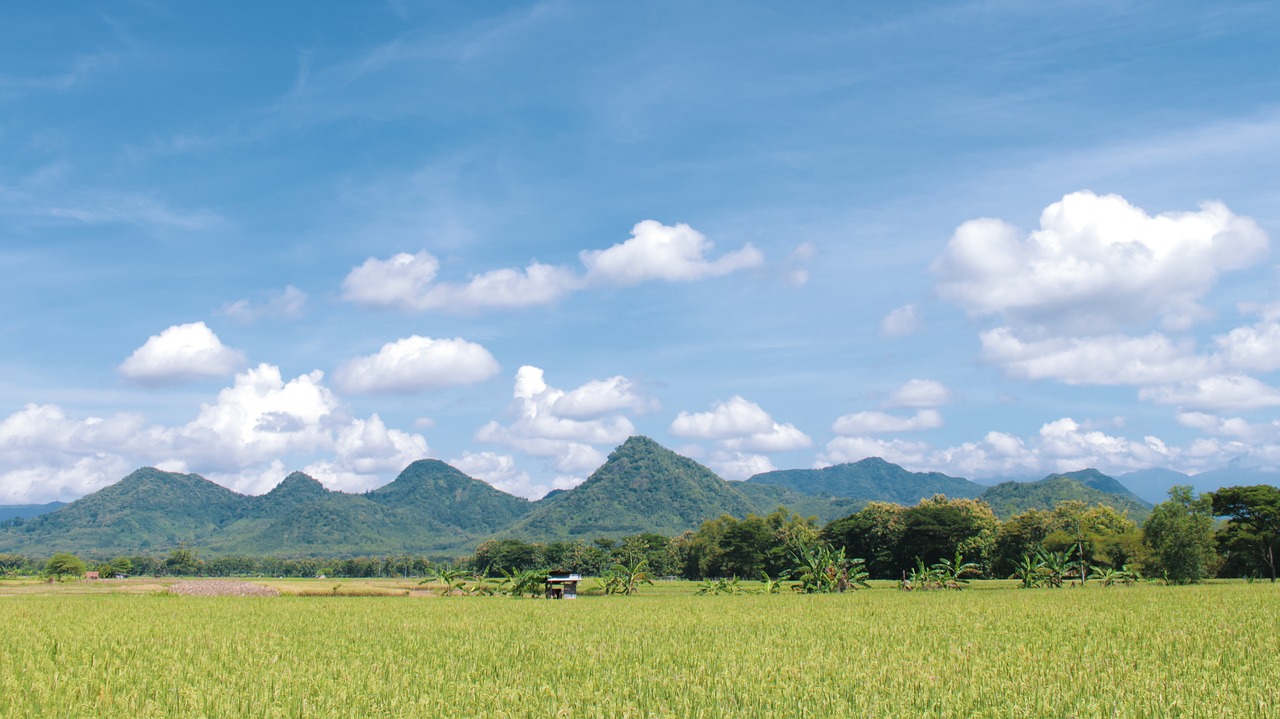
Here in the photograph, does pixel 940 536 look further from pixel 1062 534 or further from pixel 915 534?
pixel 1062 534

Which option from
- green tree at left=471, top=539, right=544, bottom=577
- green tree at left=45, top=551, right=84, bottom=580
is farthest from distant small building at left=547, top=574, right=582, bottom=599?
green tree at left=45, top=551, right=84, bottom=580

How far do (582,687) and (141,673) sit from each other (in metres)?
10.1

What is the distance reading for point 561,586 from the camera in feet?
222

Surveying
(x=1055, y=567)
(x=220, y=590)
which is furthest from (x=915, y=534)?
(x=220, y=590)

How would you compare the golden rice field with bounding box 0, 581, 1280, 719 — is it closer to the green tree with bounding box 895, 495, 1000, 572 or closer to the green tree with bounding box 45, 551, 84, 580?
the green tree with bounding box 895, 495, 1000, 572

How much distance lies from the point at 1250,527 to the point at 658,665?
269ft

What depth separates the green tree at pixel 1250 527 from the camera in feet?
244

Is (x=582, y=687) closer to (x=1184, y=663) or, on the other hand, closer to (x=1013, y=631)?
(x=1184, y=663)

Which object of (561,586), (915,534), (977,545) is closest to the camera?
(561,586)

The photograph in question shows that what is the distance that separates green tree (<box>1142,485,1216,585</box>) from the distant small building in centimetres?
5035

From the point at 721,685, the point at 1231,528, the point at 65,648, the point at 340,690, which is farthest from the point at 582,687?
the point at 1231,528

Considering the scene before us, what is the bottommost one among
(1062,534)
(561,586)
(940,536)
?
(561,586)

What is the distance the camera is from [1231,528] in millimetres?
77375

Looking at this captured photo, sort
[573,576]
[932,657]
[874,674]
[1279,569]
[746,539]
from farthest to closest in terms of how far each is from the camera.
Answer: [746,539]
[1279,569]
[573,576]
[932,657]
[874,674]
